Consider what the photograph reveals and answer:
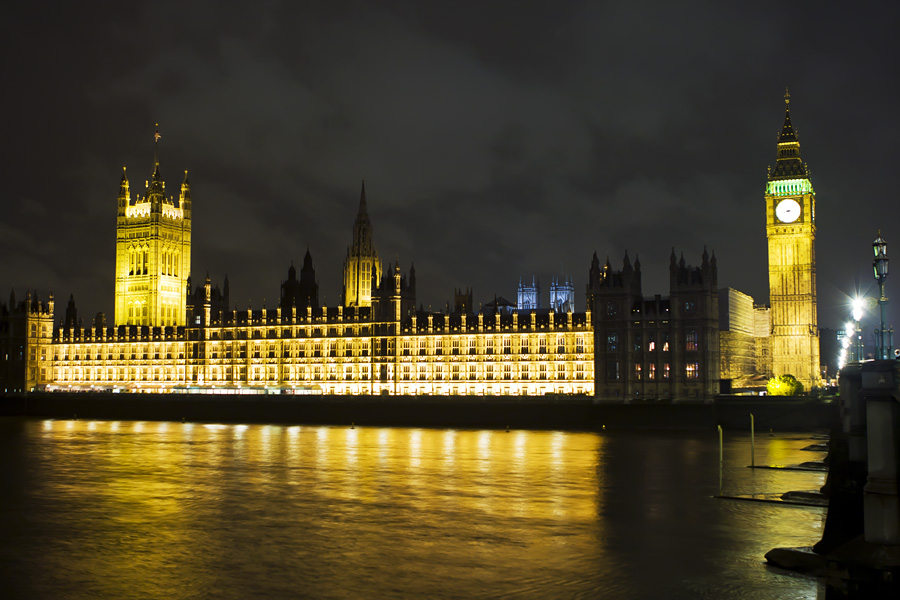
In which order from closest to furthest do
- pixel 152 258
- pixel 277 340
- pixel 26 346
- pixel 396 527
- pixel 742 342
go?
pixel 396 527 → pixel 277 340 → pixel 742 342 → pixel 26 346 → pixel 152 258

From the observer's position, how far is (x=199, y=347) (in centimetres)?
14238

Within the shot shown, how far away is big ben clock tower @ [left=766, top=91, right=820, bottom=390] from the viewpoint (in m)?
126

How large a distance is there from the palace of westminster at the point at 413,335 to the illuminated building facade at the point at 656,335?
0.52 feet

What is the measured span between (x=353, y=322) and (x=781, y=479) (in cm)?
9243

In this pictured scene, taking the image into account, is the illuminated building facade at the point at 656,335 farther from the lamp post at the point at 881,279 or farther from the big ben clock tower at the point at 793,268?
the lamp post at the point at 881,279

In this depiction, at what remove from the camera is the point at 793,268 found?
420 feet

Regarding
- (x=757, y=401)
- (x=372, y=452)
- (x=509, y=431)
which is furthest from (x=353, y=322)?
(x=372, y=452)

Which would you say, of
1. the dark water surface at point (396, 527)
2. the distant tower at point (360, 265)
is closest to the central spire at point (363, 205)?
the distant tower at point (360, 265)

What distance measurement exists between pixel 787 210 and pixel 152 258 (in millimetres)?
104376

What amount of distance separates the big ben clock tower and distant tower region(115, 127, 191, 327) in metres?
99.8

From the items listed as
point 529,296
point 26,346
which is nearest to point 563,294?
Answer: point 529,296

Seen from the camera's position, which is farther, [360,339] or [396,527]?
[360,339]

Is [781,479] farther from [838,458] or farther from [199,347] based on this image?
[199,347]

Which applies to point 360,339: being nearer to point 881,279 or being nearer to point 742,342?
point 742,342
